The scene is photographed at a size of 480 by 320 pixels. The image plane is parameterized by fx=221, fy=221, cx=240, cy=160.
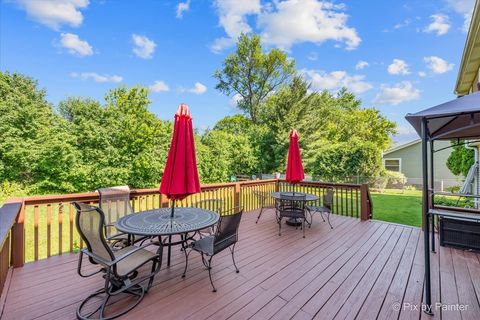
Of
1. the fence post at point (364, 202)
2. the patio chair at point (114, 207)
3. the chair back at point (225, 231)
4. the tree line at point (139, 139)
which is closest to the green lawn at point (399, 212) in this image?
the fence post at point (364, 202)

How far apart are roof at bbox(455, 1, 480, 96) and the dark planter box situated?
381 centimetres

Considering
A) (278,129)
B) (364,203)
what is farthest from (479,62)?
(278,129)

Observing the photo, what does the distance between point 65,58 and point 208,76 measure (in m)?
11.7

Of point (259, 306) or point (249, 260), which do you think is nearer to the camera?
point (259, 306)

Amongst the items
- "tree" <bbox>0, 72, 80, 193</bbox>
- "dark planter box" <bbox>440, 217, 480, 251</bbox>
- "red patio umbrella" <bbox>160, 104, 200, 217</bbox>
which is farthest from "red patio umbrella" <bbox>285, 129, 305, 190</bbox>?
"tree" <bbox>0, 72, 80, 193</bbox>

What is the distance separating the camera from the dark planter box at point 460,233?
358 centimetres

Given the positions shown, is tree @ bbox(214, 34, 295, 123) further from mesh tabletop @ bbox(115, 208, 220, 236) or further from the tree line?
mesh tabletop @ bbox(115, 208, 220, 236)

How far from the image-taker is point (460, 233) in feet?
12.1

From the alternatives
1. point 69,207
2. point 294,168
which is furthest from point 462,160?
point 69,207

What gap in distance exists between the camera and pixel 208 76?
74.5 feet

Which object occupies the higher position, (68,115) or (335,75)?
(335,75)

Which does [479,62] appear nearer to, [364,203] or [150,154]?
[364,203]

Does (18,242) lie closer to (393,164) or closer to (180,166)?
(180,166)

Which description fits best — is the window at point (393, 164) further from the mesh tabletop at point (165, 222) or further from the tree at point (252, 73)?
the mesh tabletop at point (165, 222)
